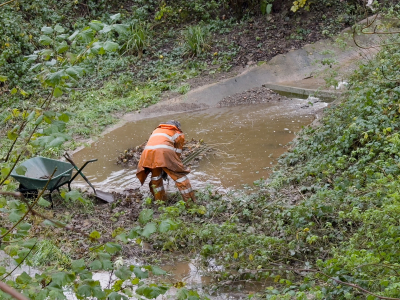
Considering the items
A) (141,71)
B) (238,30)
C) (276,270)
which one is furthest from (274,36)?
(276,270)

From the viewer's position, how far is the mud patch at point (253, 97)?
13.3 metres

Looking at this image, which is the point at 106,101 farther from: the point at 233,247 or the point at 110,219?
the point at 233,247

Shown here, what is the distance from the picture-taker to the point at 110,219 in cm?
736

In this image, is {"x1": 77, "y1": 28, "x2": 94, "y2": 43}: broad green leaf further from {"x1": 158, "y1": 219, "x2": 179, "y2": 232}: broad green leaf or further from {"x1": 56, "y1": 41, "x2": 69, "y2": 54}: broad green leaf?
{"x1": 158, "y1": 219, "x2": 179, "y2": 232}: broad green leaf

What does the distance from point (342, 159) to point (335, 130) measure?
61.7 inches

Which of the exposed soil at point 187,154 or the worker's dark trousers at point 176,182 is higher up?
the worker's dark trousers at point 176,182

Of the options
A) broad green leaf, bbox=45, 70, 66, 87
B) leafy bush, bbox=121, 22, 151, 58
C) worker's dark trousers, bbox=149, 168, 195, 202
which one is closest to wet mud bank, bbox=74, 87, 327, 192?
worker's dark trousers, bbox=149, 168, 195, 202

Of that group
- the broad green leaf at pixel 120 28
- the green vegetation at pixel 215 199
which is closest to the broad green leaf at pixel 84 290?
the green vegetation at pixel 215 199

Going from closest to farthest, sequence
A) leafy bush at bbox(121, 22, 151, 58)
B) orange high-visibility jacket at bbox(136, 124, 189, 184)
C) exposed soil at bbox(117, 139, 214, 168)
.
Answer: orange high-visibility jacket at bbox(136, 124, 189, 184), exposed soil at bbox(117, 139, 214, 168), leafy bush at bbox(121, 22, 151, 58)

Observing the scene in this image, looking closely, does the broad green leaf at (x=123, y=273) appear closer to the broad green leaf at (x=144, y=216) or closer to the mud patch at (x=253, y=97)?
the broad green leaf at (x=144, y=216)

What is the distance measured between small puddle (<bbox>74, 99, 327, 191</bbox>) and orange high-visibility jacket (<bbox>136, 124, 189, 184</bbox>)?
3.78 feet

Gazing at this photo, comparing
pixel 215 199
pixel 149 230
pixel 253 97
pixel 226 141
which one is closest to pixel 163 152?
pixel 215 199

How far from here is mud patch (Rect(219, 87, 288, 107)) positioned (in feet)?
43.7

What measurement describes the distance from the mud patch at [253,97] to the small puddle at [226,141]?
269 mm
